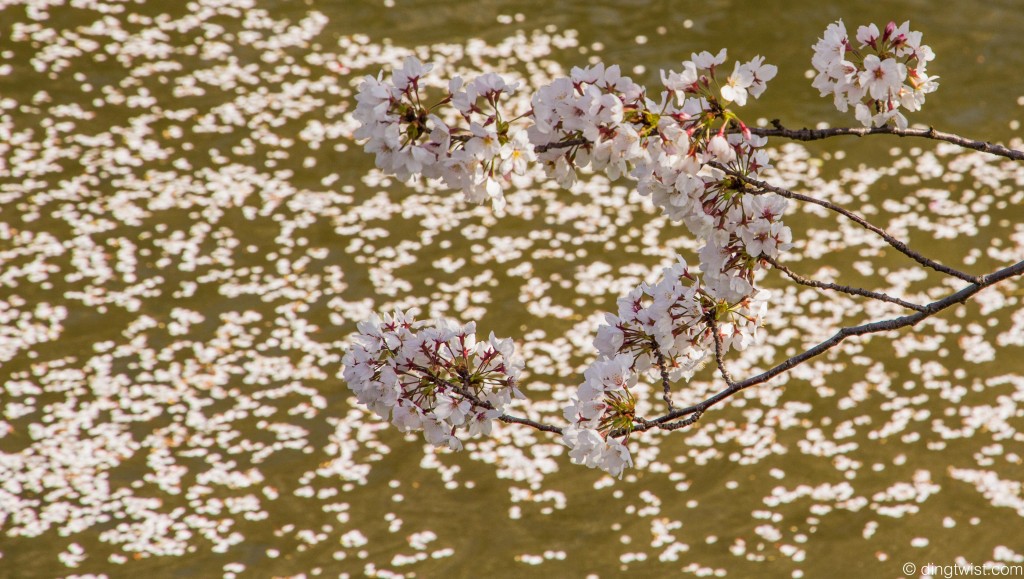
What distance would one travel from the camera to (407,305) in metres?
4.45

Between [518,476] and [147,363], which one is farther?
[147,363]

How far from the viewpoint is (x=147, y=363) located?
4.21 metres

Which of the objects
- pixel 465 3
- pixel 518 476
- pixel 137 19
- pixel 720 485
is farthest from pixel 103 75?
pixel 720 485

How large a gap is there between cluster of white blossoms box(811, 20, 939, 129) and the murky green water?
6.37 ft

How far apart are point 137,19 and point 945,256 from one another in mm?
4573

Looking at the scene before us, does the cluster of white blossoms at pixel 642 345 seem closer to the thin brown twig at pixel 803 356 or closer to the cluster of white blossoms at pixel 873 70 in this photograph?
the thin brown twig at pixel 803 356

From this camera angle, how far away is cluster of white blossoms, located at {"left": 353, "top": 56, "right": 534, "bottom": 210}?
5.54 feet

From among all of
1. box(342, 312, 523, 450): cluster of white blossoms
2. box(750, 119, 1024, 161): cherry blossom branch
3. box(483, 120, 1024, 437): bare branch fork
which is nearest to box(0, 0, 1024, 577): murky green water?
box(342, 312, 523, 450): cluster of white blossoms

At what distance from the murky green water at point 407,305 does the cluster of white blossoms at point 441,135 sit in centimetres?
194

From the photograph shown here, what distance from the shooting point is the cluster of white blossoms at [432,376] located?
1.92 metres

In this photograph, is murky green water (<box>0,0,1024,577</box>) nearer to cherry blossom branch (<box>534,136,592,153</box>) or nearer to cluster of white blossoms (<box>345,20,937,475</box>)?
cluster of white blossoms (<box>345,20,937,475</box>)

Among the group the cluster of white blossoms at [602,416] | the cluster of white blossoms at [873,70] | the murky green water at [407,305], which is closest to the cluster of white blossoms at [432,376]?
the cluster of white blossoms at [602,416]

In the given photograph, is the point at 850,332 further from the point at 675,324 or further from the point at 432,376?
the point at 432,376

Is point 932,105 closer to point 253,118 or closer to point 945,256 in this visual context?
point 945,256
